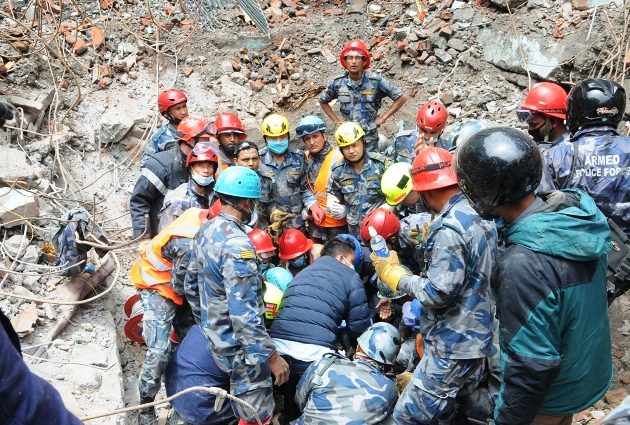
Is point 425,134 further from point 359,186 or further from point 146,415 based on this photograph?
point 146,415

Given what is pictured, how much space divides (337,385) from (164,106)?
12.6ft

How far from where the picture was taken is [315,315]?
424 centimetres

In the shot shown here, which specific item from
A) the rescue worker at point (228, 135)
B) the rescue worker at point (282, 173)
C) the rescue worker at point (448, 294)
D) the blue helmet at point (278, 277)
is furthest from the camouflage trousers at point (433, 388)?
the rescue worker at point (228, 135)

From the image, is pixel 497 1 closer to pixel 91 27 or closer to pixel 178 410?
pixel 91 27

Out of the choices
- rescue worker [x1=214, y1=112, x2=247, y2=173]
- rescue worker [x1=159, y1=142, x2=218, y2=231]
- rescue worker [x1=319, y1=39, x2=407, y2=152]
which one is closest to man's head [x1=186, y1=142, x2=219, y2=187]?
rescue worker [x1=159, y1=142, x2=218, y2=231]

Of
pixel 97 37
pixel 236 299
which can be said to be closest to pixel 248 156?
pixel 236 299

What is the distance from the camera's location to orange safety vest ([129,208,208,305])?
14.4 ft

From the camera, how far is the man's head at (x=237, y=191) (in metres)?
3.90

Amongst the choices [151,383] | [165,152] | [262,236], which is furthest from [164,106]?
[151,383]

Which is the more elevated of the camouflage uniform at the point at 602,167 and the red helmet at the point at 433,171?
the red helmet at the point at 433,171

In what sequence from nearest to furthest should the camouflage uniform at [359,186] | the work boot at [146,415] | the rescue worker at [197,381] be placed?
1. the rescue worker at [197,381]
2. the work boot at [146,415]
3. the camouflage uniform at [359,186]

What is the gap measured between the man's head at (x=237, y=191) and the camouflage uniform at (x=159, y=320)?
58 cm

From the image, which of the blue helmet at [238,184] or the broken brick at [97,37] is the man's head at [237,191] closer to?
the blue helmet at [238,184]

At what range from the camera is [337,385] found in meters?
3.79
